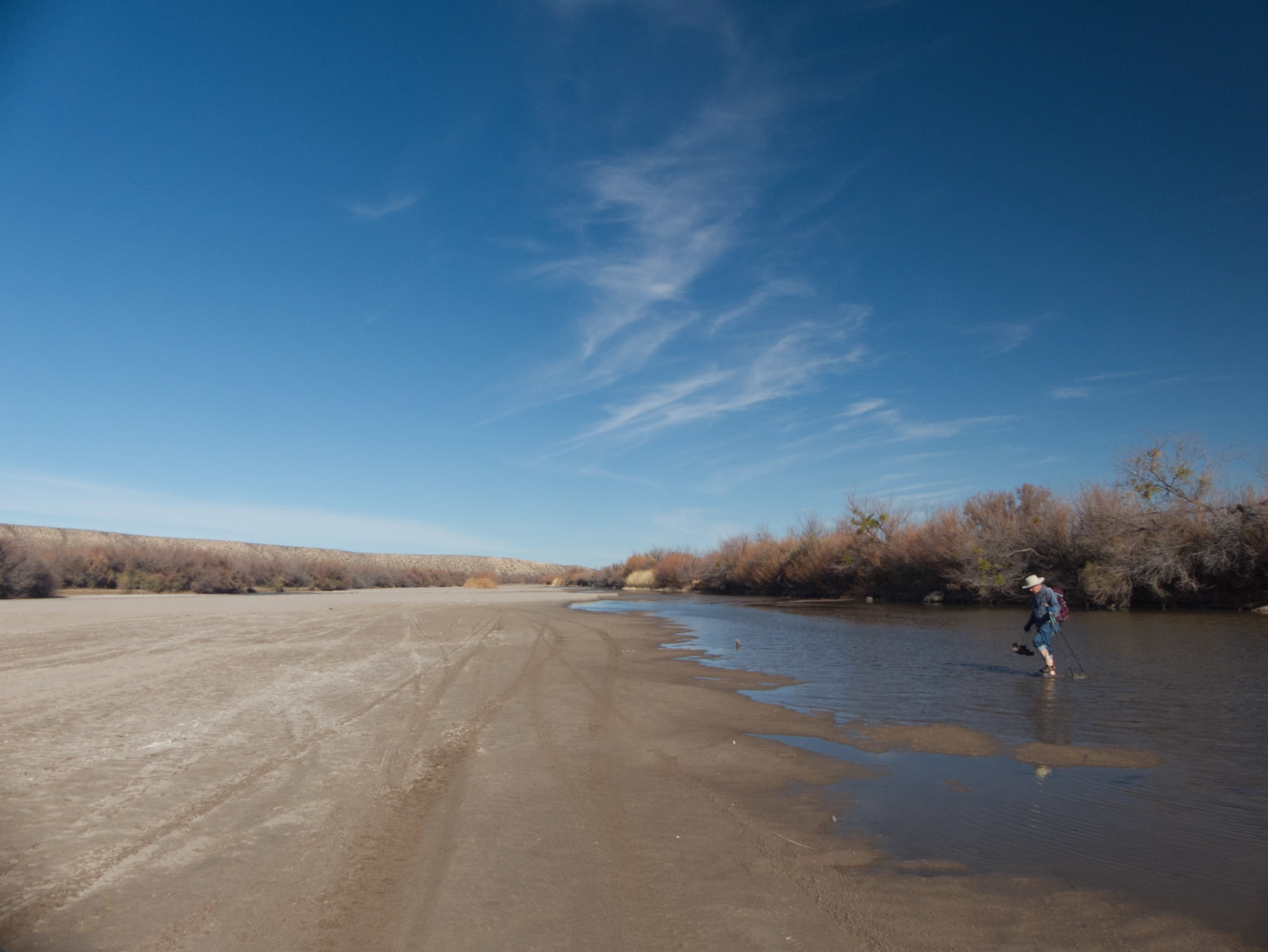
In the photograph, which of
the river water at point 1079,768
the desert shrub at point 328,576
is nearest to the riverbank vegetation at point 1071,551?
the river water at point 1079,768

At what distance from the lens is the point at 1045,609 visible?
12.3 meters

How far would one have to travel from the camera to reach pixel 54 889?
3.97m

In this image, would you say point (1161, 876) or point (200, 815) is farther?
point (200, 815)

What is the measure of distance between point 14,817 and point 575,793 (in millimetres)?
4065

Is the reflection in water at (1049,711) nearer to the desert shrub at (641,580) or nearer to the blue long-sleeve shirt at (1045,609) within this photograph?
the blue long-sleeve shirt at (1045,609)

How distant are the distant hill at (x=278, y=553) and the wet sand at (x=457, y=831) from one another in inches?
1541

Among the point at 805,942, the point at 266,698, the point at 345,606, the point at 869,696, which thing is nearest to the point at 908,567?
the point at 345,606

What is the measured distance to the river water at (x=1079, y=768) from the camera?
468 centimetres

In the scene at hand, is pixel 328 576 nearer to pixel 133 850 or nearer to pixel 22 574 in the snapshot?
pixel 22 574

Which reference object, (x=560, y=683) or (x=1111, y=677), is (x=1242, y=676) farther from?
(x=560, y=683)

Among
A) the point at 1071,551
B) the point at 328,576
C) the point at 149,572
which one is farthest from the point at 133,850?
the point at 328,576

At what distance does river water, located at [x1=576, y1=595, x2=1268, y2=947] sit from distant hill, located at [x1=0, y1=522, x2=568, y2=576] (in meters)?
42.9

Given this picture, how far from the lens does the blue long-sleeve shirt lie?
12258 mm

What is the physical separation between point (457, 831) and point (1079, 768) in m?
5.94
